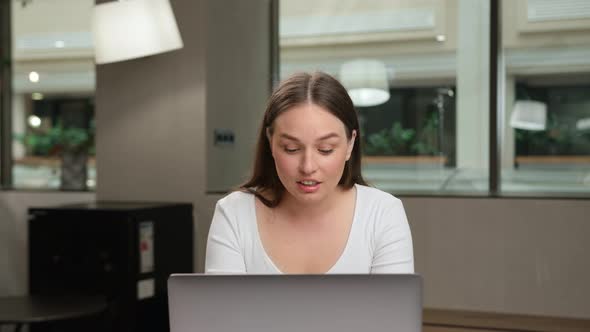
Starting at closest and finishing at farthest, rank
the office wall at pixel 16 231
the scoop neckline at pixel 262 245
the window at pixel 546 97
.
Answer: the scoop neckline at pixel 262 245 < the window at pixel 546 97 < the office wall at pixel 16 231

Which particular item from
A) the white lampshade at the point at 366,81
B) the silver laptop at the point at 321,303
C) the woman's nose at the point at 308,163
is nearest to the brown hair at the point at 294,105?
the woman's nose at the point at 308,163

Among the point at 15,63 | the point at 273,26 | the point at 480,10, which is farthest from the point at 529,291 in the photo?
the point at 15,63

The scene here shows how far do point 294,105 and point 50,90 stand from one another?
3.70 metres

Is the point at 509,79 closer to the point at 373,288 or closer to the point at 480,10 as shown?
the point at 480,10

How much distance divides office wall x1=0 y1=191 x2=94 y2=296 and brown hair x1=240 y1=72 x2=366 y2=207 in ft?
9.60

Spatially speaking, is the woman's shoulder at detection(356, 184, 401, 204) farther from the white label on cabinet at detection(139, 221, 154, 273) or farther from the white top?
the white label on cabinet at detection(139, 221, 154, 273)

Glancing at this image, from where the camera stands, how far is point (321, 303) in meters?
0.95

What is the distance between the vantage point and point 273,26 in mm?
4262

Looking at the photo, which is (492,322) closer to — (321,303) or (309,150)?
(309,150)

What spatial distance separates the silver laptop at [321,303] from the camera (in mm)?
945

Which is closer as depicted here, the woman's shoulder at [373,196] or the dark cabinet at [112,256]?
the woman's shoulder at [373,196]

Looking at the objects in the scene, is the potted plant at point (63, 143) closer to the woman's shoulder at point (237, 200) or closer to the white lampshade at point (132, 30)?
the white lampshade at point (132, 30)

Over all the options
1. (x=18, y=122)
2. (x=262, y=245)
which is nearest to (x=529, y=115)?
(x=262, y=245)

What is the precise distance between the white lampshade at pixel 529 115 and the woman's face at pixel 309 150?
2473 millimetres
